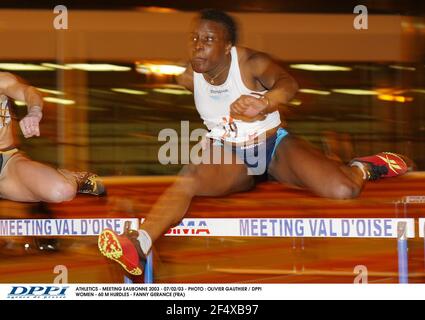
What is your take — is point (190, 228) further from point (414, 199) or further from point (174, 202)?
point (414, 199)

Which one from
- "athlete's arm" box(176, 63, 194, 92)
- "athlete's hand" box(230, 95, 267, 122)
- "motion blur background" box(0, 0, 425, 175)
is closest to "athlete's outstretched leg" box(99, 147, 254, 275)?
"motion blur background" box(0, 0, 425, 175)

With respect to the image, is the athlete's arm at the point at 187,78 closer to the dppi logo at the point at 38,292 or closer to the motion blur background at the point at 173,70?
the motion blur background at the point at 173,70

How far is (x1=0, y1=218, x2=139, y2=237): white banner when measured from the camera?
14.7 ft

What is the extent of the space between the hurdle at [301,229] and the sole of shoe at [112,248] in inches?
4.0

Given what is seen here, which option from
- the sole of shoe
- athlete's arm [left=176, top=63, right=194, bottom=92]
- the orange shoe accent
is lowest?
the sole of shoe

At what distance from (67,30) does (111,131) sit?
52 cm

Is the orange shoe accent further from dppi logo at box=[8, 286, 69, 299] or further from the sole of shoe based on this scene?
dppi logo at box=[8, 286, 69, 299]

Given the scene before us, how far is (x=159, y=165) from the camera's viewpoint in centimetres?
438

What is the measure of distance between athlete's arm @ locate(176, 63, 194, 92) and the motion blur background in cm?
3

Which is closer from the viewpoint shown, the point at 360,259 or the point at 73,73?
the point at 73,73

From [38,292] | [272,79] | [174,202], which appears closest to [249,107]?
[272,79]

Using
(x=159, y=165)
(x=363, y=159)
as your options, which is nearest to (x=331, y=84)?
(x=363, y=159)
